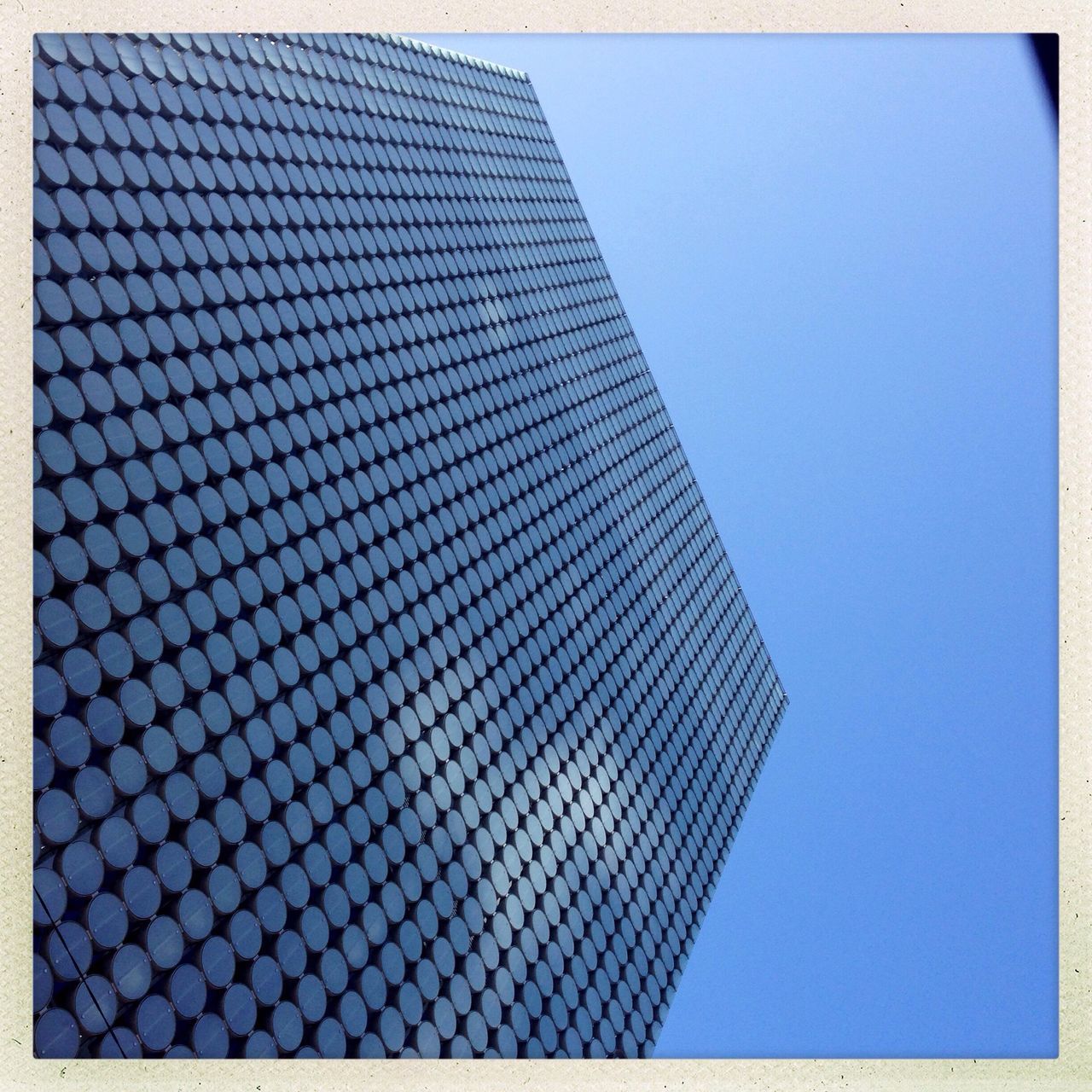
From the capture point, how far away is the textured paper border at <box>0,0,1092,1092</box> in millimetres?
12953

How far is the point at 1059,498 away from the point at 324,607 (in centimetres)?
1380

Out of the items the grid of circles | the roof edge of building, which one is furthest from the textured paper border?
the roof edge of building

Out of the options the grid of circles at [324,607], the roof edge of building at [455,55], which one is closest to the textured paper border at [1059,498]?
the grid of circles at [324,607]

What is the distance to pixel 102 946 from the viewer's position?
13930 millimetres

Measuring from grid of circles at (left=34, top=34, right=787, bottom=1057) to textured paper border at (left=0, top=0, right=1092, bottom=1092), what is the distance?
965 mm

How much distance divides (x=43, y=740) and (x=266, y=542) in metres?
8.17

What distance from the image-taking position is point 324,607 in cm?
2316

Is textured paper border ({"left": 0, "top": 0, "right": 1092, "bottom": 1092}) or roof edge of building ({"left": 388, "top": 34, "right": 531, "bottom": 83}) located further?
roof edge of building ({"left": 388, "top": 34, "right": 531, "bottom": 83})

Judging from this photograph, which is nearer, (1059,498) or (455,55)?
(1059,498)

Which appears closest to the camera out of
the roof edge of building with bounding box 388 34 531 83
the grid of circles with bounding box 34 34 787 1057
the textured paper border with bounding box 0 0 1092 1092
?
the textured paper border with bounding box 0 0 1092 1092

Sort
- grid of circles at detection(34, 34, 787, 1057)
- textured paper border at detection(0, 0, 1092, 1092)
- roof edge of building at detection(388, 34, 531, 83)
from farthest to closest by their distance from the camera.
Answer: roof edge of building at detection(388, 34, 531, 83) < grid of circles at detection(34, 34, 787, 1057) < textured paper border at detection(0, 0, 1092, 1092)

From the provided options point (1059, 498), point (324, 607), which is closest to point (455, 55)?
point (324, 607)

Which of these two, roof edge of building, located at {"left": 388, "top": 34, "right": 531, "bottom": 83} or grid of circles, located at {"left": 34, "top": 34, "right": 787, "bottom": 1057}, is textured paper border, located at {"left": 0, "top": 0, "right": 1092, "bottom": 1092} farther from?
roof edge of building, located at {"left": 388, "top": 34, "right": 531, "bottom": 83}

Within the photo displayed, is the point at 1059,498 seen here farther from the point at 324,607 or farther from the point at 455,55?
the point at 455,55
